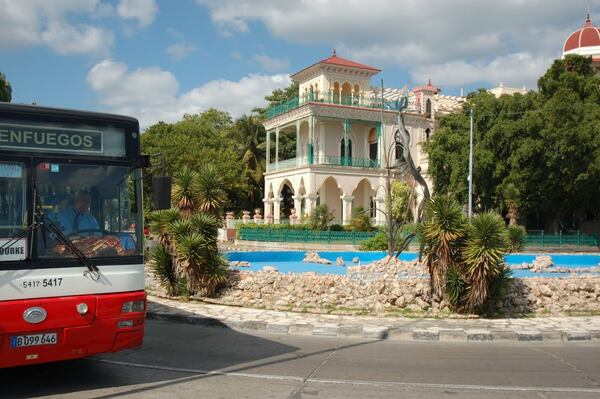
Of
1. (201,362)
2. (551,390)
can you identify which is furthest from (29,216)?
(551,390)

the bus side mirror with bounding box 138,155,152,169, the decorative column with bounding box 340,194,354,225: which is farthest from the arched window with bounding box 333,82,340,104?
the bus side mirror with bounding box 138,155,152,169

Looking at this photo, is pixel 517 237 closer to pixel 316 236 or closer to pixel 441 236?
pixel 316 236

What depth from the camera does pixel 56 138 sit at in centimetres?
668

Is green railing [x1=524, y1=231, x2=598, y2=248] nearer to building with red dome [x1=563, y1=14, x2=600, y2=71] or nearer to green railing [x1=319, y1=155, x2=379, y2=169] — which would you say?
green railing [x1=319, y1=155, x2=379, y2=169]

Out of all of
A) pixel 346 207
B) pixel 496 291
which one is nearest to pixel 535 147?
pixel 346 207

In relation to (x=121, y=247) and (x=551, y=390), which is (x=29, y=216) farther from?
(x=551, y=390)

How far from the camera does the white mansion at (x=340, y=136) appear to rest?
141ft

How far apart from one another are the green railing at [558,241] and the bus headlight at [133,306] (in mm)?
29545

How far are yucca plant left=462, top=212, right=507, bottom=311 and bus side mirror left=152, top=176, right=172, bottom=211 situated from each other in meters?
7.05

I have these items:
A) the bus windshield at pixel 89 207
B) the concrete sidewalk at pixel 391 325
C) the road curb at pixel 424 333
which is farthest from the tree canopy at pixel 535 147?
the bus windshield at pixel 89 207

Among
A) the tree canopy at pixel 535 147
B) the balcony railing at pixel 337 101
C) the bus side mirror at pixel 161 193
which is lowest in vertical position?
the bus side mirror at pixel 161 193

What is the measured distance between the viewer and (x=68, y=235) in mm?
6543

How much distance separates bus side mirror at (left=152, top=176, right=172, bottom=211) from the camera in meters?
7.34

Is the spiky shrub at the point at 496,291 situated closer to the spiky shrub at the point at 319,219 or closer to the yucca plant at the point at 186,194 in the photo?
the yucca plant at the point at 186,194
